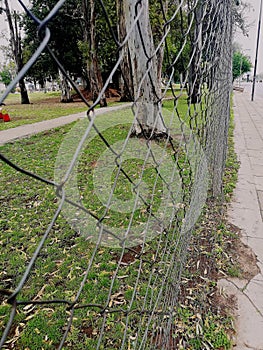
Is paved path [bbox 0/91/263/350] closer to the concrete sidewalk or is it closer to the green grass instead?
the concrete sidewalk

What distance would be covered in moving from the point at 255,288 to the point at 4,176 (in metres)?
3.51

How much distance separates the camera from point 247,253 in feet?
7.21

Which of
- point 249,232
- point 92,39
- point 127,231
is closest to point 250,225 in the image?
point 249,232

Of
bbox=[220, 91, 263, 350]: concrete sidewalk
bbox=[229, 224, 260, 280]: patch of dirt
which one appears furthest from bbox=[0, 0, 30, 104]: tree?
bbox=[229, 224, 260, 280]: patch of dirt

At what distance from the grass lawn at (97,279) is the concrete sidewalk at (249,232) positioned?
11 cm

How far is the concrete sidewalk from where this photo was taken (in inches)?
60.7

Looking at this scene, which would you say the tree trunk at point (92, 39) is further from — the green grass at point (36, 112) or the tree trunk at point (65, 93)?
the tree trunk at point (65, 93)

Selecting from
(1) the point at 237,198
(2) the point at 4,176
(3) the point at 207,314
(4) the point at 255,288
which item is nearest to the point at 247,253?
(4) the point at 255,288

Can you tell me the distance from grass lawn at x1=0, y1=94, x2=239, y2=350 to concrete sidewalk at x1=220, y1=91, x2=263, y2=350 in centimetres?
11

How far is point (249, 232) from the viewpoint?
246 cm

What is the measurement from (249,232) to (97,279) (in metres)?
1.34

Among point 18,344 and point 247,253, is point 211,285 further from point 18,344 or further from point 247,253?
point 18,344

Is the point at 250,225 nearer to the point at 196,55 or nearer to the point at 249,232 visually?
the point at 249,232

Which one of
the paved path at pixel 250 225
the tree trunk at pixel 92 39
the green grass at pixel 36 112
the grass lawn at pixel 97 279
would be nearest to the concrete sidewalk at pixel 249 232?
the paved path at pixel 250 225
